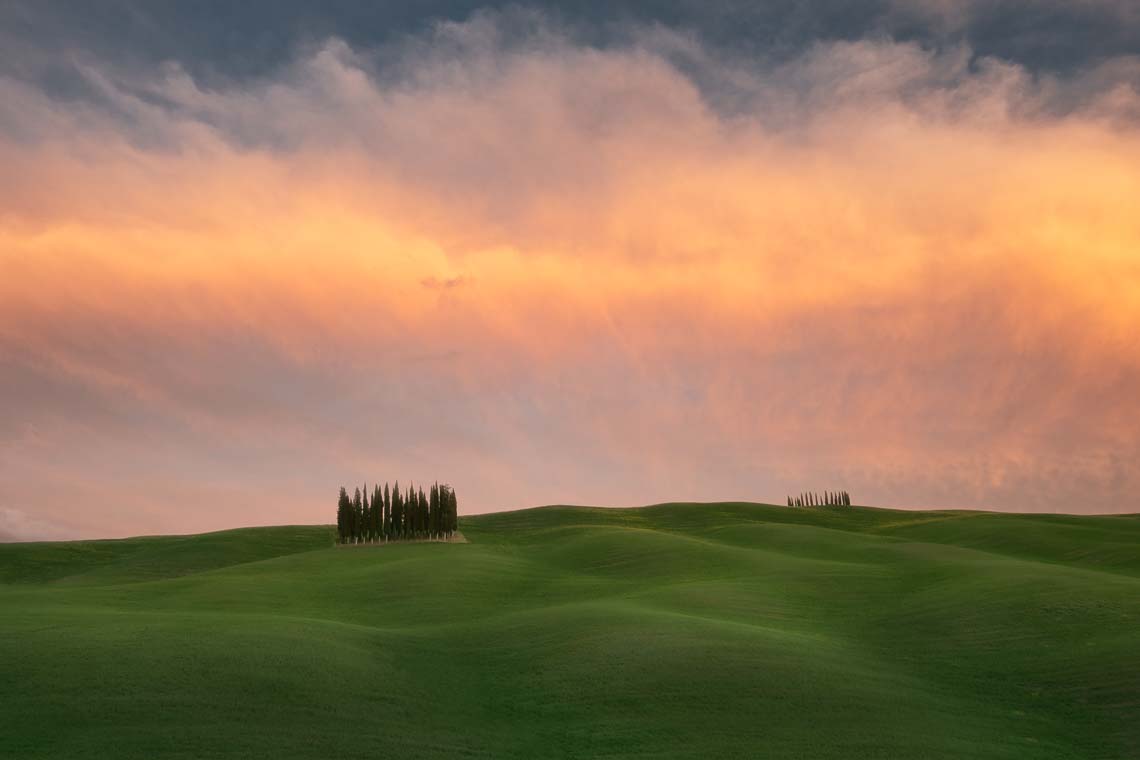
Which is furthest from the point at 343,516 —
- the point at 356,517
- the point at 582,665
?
the point at 582,665

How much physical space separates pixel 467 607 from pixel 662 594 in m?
9.51

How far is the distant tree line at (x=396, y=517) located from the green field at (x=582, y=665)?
2887cm

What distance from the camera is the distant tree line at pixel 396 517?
281ft

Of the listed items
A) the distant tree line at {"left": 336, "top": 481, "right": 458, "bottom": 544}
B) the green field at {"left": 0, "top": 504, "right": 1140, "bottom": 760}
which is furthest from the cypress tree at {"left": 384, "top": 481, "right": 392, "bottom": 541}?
the green field at {"left": 0, "top": 504, "right": 1140, "bottom": 760}

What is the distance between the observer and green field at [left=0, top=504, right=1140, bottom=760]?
2419 centimetres

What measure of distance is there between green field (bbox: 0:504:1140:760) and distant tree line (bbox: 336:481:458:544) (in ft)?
94.7

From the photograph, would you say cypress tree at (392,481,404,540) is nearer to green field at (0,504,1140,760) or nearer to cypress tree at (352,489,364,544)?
cypress tree at (352,489,364,544)

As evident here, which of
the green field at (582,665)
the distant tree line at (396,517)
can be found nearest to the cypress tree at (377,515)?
the distant tree line at (396,517)

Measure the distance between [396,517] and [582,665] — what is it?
58700 mm

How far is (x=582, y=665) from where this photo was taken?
30344 millimetres

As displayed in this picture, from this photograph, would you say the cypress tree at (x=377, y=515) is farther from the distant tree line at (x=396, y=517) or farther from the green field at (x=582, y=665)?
the green field at (x=582, y=665)

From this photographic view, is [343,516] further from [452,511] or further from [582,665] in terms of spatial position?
[582,665]

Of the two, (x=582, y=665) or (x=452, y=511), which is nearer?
(x=582, y=665)

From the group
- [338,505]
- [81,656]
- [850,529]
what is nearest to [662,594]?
[81,656]
